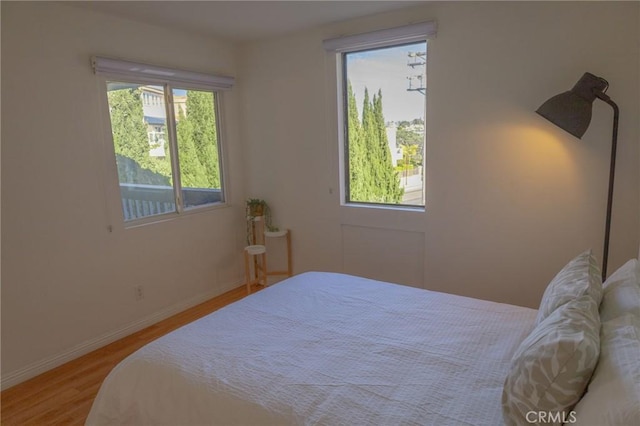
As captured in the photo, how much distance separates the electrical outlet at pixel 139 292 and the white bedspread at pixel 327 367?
1467mm

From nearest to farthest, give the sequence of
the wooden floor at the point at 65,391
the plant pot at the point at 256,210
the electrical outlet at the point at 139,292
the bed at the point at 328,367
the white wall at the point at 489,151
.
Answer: the bed at the point at 328,367 < the wooden floor at the point at 65,391 < the white wall at the point at 489,151 < the electrical outlet at the point at 139,292 < the plant pot at the point at 256,210

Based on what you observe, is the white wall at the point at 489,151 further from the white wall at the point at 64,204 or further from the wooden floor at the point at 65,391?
the wooden floor at the point at 65,391

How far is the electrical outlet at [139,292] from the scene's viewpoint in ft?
10.4

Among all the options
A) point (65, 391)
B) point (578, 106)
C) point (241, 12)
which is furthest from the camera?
point (241, 12)

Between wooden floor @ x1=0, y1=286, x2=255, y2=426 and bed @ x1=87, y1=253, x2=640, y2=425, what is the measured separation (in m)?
0.78

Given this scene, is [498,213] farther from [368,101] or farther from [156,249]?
[156,249]

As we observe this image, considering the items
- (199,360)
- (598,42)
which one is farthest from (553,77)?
(199,360)

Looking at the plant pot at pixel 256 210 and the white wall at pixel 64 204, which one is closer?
the white wall at pixel 64 204

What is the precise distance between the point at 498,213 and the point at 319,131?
1613mm

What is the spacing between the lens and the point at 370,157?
3424 mm

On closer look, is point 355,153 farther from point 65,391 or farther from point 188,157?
point 65,391

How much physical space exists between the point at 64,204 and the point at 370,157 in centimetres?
233

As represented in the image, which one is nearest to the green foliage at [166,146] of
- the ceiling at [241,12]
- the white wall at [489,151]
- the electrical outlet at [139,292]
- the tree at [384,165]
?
the ceiling at [241,12]

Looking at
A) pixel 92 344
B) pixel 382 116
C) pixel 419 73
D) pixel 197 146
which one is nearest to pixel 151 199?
pixel 197 146
